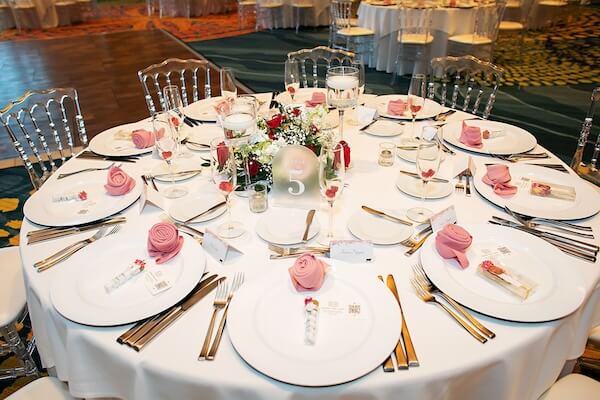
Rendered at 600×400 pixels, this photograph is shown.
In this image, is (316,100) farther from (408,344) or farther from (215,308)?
(408,344)

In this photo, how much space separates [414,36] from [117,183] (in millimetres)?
4814

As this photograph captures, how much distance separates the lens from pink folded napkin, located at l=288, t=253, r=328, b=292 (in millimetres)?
1123

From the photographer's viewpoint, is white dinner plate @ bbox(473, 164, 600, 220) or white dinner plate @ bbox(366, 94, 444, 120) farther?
white dinner plate @ bbox(366, 94, 444, 120)

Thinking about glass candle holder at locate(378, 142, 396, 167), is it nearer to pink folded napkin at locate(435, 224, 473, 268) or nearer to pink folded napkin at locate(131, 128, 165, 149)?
pink folded napkin at locate(435, 224, 473, 268)

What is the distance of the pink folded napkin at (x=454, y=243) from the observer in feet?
4.04

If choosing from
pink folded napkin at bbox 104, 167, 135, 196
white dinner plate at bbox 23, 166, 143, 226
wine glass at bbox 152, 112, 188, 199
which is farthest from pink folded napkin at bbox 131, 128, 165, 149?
pink folded napkin at bbox 104, 167, 135, 196

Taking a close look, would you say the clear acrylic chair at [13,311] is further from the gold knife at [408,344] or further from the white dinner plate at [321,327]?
the gold knife at [408,344]

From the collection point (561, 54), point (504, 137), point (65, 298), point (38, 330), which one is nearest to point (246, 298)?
point (65, 298)

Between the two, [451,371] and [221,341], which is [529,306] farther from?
Answer: [221,341]

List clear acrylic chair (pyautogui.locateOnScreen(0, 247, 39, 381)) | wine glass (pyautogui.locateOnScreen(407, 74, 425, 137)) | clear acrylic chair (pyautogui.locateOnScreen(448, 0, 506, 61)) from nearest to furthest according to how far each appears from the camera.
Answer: clear acrylic chair (pyautogui.locateOnScreen(0, 247, 39, 381))
wine glass (pyautogui.locateOnScreen(407, 74, 425, 137))
clear acrylic chair (pyautogui.locateOnScreen(448, 0, 506, 61))

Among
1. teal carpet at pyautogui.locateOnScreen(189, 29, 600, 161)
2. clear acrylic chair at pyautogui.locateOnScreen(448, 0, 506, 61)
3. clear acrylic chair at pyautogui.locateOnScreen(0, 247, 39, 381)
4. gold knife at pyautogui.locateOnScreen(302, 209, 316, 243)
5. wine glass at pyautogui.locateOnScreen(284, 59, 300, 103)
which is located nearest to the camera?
gold knife at pyautogui.locateOnScreen(302, 209, 316, 243)

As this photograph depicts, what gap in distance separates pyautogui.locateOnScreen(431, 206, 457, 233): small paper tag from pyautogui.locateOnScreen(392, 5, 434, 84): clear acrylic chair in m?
4.35

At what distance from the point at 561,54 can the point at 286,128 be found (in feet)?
22.7

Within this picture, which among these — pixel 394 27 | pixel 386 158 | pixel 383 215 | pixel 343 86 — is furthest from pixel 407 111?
pixel 394 27
